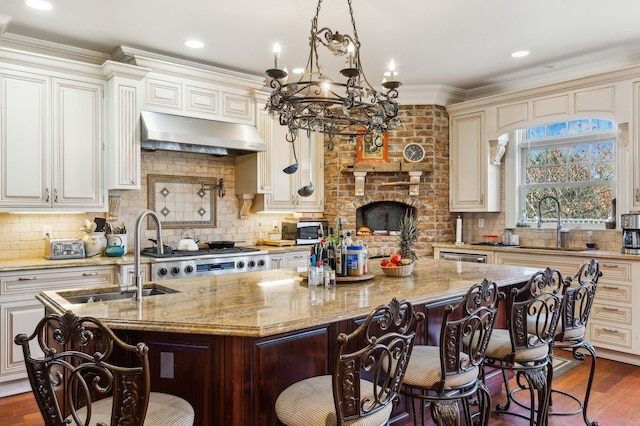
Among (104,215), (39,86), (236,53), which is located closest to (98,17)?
(39,86)

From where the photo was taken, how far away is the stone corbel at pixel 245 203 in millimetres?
5215

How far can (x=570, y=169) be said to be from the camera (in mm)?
4996

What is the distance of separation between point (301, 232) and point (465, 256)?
6.17 ft

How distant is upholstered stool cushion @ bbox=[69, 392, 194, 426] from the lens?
1.60m

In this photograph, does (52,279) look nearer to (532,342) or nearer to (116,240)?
(116,240)

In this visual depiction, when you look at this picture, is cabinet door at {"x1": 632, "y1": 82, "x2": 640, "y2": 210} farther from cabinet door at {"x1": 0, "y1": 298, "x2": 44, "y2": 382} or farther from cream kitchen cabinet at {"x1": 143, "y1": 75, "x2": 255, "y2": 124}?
cabinet door at {"x1": 0, "y1": 298, "x2": 44, "y2": 382}

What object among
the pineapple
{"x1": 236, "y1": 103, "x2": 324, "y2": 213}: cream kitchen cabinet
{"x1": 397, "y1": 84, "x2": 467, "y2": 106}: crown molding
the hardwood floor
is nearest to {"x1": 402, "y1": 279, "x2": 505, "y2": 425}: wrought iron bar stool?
the pineapple

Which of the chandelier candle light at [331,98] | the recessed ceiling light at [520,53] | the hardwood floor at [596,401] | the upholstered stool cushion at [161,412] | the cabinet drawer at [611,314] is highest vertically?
the recessed ceiling light at [520,53]

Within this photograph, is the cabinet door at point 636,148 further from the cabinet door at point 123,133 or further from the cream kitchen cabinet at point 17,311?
the cream kitchen cabinet at point 17,311

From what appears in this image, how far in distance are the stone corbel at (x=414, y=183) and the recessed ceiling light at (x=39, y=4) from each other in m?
3.95

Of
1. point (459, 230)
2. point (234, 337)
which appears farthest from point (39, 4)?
point (459, 230)

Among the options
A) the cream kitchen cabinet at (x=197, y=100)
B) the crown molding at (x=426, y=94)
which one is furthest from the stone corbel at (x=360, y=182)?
the cream kitchen cabinet at (x=197, y=100)

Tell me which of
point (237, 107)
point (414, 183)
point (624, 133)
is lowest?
point (414, 183)

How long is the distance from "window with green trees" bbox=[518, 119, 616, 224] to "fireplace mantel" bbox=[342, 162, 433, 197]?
45.9 inches
